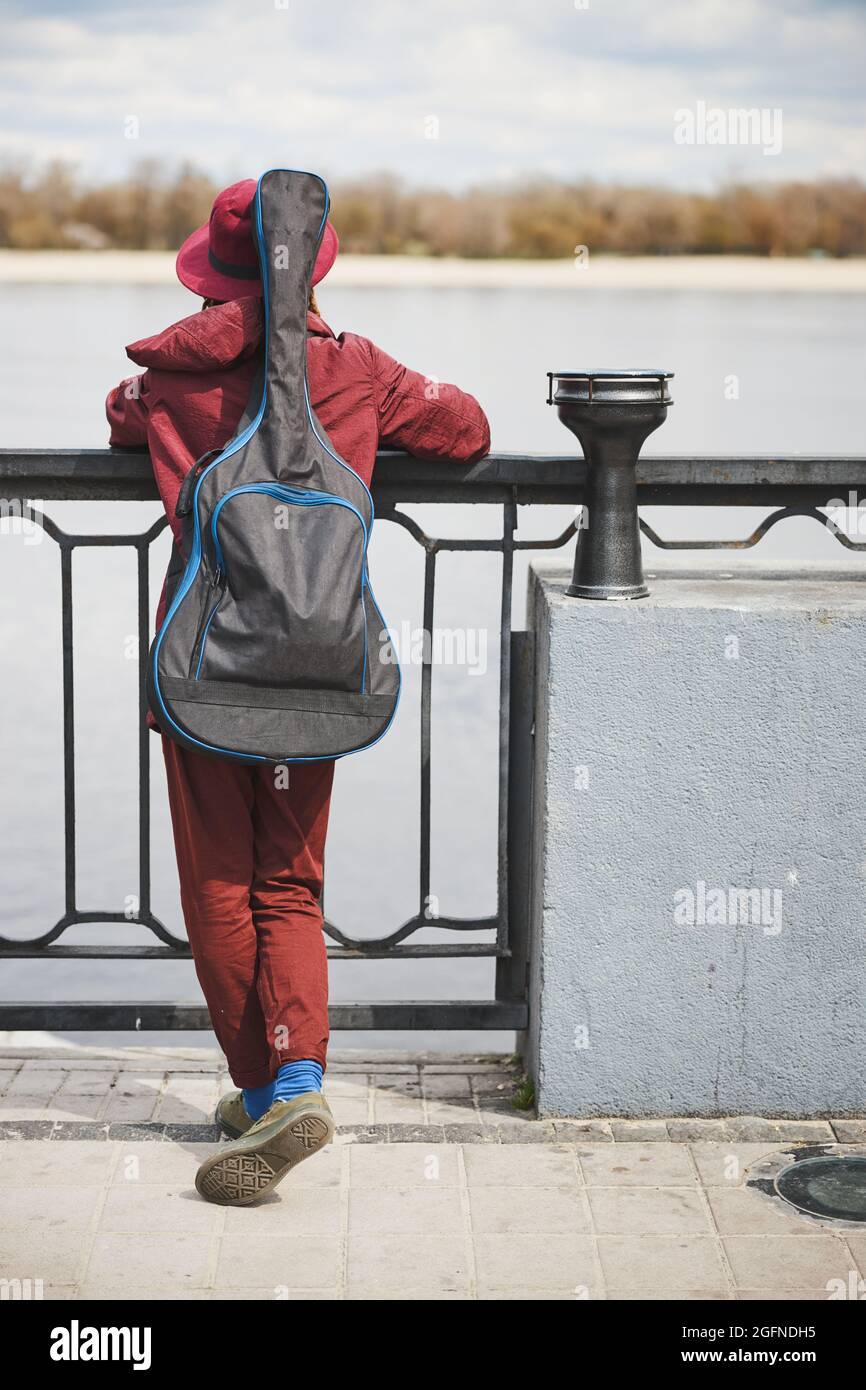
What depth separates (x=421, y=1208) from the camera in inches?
113

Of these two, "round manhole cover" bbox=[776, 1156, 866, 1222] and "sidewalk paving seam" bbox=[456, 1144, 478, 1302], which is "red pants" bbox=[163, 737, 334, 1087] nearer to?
"sidewalk paving seam" bbox=[456, 1144, 478, 1302]

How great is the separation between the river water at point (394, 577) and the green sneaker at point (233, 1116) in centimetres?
98

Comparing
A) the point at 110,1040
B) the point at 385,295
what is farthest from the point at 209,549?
the point at 385,295

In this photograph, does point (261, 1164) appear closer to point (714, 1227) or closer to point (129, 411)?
point (714, 1227)

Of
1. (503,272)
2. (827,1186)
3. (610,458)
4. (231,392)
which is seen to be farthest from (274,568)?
(503,272)

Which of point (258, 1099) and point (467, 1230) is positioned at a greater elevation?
point (258, 1099)

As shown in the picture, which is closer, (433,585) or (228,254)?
(228,254)

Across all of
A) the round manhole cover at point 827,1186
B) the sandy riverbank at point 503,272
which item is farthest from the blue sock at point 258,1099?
the sandy riverbank at point 503,272

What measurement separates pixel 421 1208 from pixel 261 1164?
11.6 inches

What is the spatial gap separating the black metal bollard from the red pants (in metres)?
0.65

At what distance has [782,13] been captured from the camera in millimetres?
29047

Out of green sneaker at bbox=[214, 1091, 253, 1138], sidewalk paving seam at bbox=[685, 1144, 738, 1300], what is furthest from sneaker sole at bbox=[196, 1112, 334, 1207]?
sidewalk paving seam at bbox=[685, 1144, 738, 1300]

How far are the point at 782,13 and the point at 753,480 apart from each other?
1133 inches

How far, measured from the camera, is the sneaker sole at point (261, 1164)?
276 cm
